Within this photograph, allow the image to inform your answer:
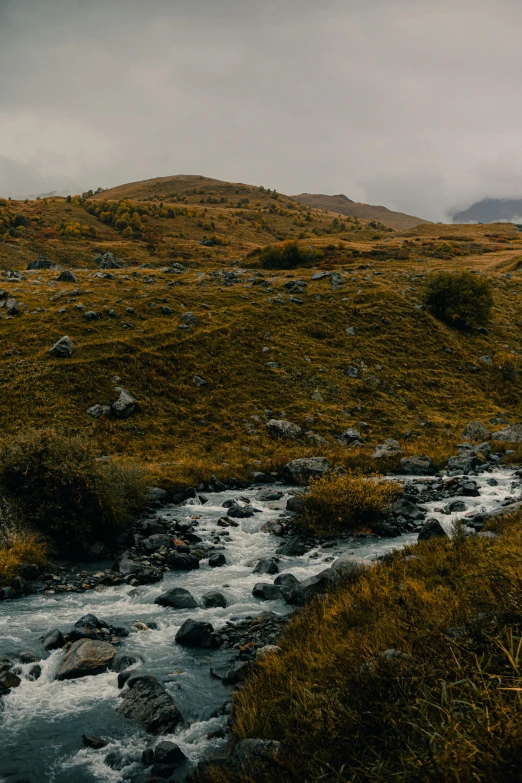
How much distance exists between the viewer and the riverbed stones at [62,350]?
3216 cm

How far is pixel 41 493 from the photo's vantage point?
1494 centimetres

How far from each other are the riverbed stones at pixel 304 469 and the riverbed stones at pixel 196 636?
1480 cm

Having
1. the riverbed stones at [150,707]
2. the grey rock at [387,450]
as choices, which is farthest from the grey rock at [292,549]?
the grey rock at [387,450]

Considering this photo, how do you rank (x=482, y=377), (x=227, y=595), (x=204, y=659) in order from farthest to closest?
(x=482, y=377)
(x=227, y=595)
(x=204, y=659)

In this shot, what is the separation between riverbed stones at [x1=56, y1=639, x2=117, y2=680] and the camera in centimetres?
827

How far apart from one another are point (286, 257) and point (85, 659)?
78093mm

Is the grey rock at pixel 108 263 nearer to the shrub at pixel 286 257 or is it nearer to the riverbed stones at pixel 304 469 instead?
the shrub at pixel 286 257

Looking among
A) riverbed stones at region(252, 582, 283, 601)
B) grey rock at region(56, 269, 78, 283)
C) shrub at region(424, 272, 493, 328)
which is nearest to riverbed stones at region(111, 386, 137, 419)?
riverbed stones at region(252, 582, 283, 601)

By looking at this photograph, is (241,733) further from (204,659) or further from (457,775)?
(457,775)

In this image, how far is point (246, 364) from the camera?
124 ft

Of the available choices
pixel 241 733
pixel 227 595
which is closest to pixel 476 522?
pixel 227 595

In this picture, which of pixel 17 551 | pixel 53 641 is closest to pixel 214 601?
pixel 53 641

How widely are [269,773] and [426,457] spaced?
82.2ft

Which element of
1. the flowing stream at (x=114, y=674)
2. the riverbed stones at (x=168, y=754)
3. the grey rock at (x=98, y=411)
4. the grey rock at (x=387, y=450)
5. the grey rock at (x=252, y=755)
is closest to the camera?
the grey rock at (x=252, y=755)
